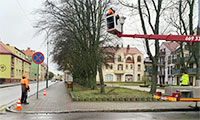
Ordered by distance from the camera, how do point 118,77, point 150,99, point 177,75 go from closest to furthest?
point 150,99, point 177,75, point 118,77

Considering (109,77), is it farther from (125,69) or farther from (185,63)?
(185,63)

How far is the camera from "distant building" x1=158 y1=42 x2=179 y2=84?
6411cm

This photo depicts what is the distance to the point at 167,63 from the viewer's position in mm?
66688

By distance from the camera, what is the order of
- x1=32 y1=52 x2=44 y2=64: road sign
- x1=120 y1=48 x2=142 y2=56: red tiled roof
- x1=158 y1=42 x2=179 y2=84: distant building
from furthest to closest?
x1=120 y1=48 x2=142 y2=56: red tiled roof < x1=158 y1=42 x2=179 y2=84: distant building < x1=32 y1=52 x2=44 y2=64: road sign

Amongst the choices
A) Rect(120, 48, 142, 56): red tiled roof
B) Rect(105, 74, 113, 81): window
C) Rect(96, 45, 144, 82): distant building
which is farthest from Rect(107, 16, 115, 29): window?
Rect(120, 48, 142, 56): red tiled roof

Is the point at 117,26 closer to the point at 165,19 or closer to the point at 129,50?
the point at 165,19

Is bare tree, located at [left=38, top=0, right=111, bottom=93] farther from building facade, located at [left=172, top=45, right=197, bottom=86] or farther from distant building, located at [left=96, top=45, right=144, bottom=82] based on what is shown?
distant building, located at [left=96, top=45, right=144, bottom=82]

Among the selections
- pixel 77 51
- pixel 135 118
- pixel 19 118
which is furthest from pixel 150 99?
pixel 77 51

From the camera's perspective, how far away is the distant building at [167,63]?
6411 centimetres

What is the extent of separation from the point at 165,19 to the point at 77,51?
425 inches

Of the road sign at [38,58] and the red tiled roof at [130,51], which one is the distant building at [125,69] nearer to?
the red tiled roof at [130,51]

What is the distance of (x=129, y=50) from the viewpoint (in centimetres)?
Result: 7800

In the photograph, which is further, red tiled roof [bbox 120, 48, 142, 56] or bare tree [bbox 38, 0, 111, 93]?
red tiled roof [bbox 120, 48, 142, 56]

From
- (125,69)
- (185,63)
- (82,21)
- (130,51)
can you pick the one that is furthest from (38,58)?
(130,51)
